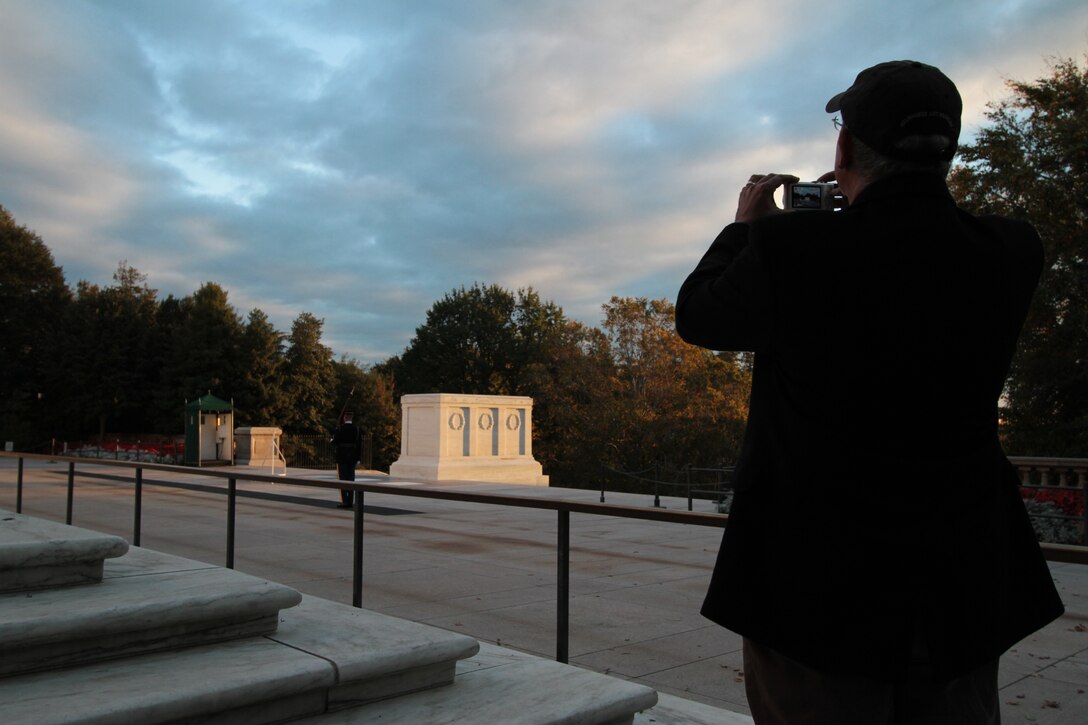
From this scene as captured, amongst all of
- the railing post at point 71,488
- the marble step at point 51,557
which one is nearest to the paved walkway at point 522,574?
the railing post at point 71,488

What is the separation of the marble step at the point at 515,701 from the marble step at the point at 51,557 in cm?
126

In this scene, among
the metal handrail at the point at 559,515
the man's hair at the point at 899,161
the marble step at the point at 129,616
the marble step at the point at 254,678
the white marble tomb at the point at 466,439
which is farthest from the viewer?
the white marble tomb at the point at 466,439

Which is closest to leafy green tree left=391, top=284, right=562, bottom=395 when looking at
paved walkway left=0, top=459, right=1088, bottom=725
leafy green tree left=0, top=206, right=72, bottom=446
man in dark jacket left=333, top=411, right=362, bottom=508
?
leafy green tree left=0, top=206, right=72, bottom=446

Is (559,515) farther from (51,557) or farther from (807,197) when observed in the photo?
(807,197)

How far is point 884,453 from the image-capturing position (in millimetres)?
1341

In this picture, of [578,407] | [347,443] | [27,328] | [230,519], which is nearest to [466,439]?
[347,443]

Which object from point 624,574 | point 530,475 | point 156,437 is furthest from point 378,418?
point 624,574

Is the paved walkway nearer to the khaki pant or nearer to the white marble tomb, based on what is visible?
the khaki pant

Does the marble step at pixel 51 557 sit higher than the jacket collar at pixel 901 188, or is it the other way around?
the jacket collar at pixel 901 188

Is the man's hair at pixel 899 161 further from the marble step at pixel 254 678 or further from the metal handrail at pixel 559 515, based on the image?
the marble step at pixel 254 678

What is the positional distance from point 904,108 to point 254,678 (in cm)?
258

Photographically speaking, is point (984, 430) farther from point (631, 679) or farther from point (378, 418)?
point (378, 418)

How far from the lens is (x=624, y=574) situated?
20.5ft

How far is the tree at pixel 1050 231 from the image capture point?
18.4 metres
